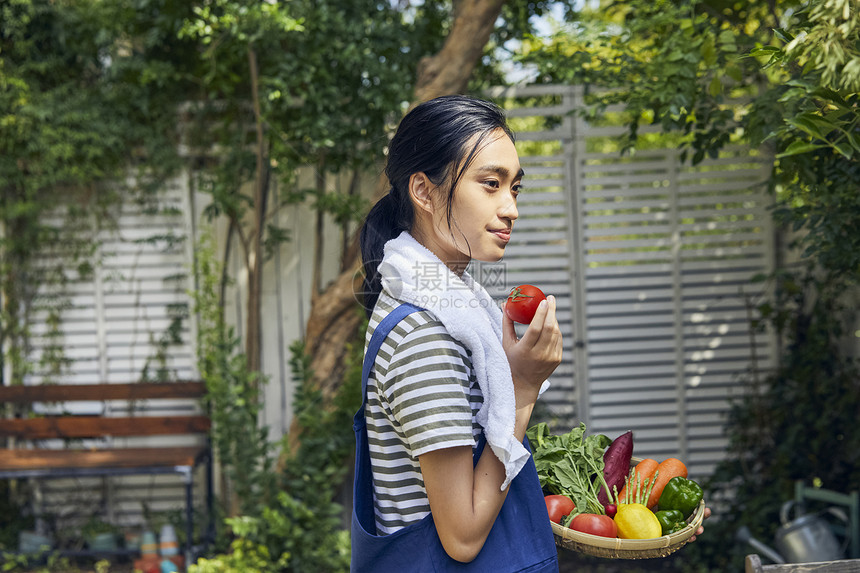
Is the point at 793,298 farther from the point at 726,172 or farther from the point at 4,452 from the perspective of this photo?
the point at 4,452

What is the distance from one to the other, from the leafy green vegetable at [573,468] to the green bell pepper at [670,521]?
0.13 m

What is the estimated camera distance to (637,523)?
4.35ft

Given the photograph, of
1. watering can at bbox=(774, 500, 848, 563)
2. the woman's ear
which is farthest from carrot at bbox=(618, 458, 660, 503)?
watering can at bbox=(774, 500, 848, 563)

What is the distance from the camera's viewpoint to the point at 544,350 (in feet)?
3.59

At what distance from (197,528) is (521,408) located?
3.28 metres

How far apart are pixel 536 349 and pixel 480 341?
0.09 meters

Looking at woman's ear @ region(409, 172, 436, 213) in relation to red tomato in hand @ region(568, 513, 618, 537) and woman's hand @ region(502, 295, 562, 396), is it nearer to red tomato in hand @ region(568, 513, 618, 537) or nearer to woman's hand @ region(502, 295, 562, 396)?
woman's hand @ region(502, 295, 562, 396)

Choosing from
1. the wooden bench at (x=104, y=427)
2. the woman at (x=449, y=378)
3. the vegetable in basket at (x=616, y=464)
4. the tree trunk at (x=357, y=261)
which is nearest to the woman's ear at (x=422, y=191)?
the woman at (x=449, y=378)

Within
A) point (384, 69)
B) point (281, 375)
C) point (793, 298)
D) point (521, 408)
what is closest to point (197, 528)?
point (281, 375)

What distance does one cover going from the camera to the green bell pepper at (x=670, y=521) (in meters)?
1.37

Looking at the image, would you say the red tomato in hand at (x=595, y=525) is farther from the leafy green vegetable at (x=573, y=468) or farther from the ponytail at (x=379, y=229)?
the ponytail at (x=379, y=229)

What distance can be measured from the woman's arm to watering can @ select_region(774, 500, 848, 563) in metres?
2.56

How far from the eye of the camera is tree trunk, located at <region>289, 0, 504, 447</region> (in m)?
3.36

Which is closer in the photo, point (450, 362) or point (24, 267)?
point (450, 362)
